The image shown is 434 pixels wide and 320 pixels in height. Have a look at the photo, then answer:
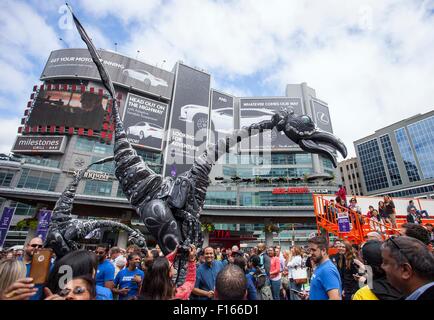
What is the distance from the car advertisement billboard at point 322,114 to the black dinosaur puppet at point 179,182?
5758 centimetres

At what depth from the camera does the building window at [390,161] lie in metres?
60.5

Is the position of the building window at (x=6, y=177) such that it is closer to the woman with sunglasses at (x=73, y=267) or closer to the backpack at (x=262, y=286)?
the backpack at (x=262, y=286)

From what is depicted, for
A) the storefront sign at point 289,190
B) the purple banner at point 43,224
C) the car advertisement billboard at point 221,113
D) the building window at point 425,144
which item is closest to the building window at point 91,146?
the car advertisement billboard at point 221,113

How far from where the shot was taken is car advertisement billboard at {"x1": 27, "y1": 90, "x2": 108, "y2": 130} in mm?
39634

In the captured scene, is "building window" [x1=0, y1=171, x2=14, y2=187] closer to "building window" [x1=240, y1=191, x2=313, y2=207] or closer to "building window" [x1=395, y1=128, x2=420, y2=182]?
"building window" [x1=240, y1=191, x2=313, y2=207]

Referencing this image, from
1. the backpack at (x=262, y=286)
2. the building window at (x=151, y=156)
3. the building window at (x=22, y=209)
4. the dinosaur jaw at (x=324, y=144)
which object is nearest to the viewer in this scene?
the dinosaur jaw at (x=324, y=144)

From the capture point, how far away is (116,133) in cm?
554

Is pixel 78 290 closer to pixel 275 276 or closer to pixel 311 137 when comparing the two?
pixel 311 137

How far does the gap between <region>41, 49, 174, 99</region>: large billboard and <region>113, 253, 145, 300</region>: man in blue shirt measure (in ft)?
160

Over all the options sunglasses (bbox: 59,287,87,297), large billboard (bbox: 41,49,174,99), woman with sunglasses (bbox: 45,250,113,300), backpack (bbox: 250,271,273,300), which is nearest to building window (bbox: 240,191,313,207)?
large billboard (bbox: 41,49,174,99)

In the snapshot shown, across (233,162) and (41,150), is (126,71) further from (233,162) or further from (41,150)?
(233,162)
